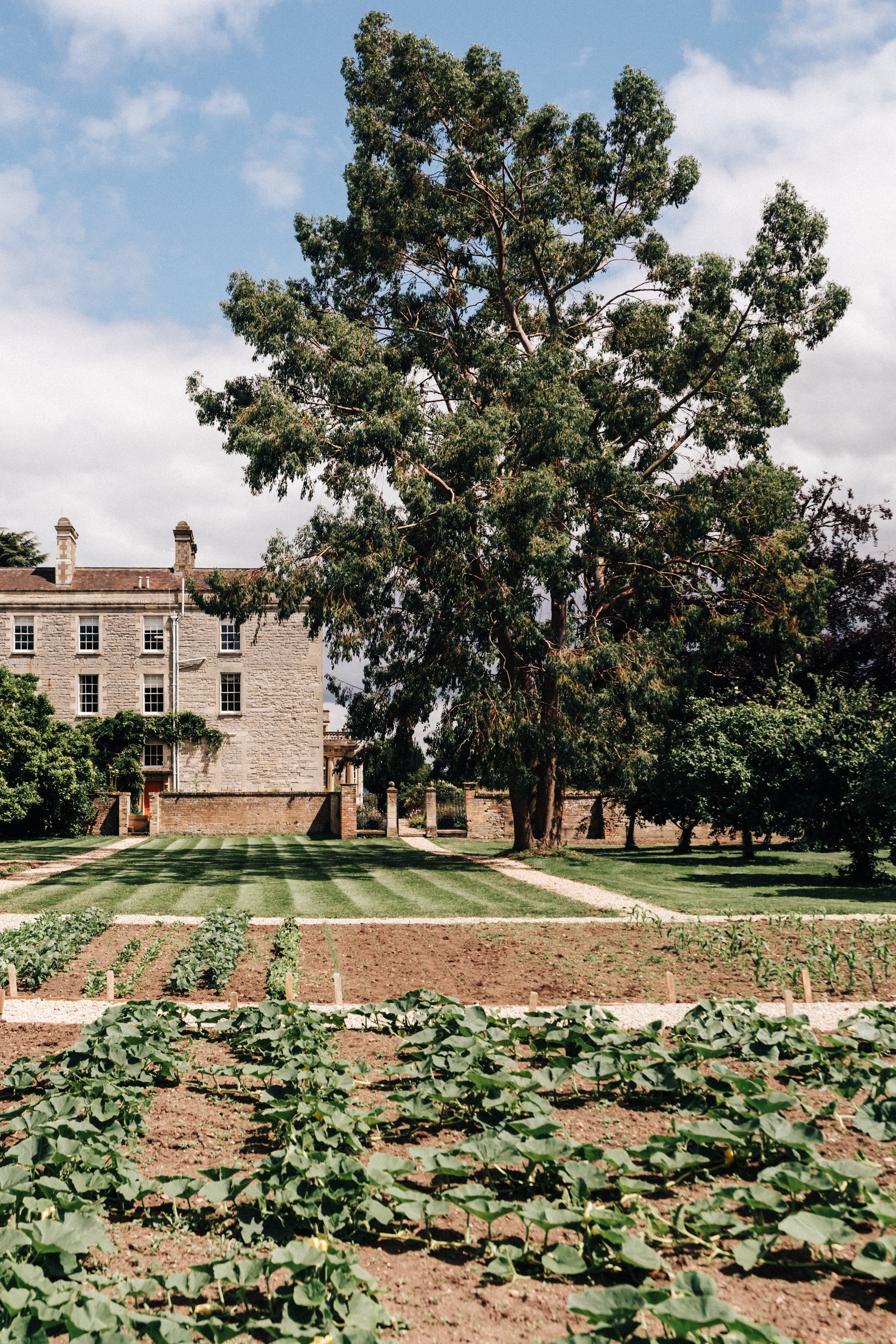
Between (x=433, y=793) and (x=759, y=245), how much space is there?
18415 mm

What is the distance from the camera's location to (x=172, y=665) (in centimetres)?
3806

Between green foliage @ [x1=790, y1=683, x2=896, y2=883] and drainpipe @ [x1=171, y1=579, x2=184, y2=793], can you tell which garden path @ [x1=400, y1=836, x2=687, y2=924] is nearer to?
green foliage @ [x1=790, y1=683, x2=896, y2=883]

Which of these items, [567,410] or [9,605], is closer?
[567,410]

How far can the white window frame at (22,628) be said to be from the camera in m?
37.8

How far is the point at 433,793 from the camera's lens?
32.4 metres

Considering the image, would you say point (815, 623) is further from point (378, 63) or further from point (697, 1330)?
point (697, 1330)

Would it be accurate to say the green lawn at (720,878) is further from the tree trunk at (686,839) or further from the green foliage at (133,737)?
the green foliage at (133,737)

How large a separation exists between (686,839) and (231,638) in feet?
62.5

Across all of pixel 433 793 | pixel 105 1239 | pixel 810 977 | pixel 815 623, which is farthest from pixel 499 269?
pixel 105 1239

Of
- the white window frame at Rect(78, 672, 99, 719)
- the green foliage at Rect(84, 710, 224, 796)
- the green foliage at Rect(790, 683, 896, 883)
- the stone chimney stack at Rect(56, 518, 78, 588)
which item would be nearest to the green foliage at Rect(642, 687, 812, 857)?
the green foliage at Rect(790, 683, 896, 883)

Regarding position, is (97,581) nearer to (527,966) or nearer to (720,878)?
(720,878)

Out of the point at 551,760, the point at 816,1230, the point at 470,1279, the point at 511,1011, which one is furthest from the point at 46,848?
the point at 816,1230

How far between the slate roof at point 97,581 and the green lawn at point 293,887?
49.9 ft

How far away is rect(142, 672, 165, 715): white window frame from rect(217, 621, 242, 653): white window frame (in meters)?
2.49
